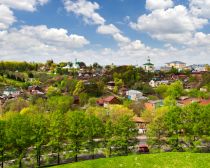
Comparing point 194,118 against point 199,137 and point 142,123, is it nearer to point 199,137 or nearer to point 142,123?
point 199,137

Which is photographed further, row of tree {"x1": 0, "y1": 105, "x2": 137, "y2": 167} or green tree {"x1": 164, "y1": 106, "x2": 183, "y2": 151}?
green tree {"x1": 164, "y1": 106, "x2": 183, "y2": 151}

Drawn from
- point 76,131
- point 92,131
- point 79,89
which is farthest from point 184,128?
point 79,89

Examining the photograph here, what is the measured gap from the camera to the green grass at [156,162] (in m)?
26.7

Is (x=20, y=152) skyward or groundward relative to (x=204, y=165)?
groundward

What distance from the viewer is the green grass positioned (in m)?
26.7

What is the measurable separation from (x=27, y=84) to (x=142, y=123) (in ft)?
333

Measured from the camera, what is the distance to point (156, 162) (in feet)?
90.0

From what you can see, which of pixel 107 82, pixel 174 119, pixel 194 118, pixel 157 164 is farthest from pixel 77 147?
pixel 107 82

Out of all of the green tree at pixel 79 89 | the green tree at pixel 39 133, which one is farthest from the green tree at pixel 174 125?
the green tree at pixel 79 89

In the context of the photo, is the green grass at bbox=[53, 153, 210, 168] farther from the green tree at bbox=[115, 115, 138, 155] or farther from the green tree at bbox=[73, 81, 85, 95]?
the green tree at bbox=[73, 81, 85, 95]

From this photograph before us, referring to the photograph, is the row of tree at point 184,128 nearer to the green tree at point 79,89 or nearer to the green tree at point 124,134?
the green tree at point 124,134

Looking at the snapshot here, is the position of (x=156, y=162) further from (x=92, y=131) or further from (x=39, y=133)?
(x=39, y=133)

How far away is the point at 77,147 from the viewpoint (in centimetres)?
4819

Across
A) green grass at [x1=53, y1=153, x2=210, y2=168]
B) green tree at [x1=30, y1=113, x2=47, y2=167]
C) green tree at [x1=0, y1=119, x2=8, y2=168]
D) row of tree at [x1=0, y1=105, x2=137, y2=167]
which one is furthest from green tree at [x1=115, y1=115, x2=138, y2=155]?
green grass at [x1=53, y1=153, x2=210, y2=168]
